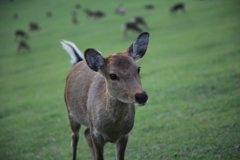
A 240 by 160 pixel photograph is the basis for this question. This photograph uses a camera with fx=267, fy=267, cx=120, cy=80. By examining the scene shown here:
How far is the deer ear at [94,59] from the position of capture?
367 centimetres

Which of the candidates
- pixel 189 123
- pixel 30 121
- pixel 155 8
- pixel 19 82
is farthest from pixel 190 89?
pixel 155 8

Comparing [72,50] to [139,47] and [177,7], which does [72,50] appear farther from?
[177,7]

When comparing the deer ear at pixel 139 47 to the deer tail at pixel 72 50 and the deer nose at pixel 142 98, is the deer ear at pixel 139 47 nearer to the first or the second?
the deer nose at pixel 142 98

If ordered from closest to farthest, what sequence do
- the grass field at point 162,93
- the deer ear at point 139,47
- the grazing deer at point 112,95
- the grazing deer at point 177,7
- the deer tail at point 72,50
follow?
the grazing deer at point 112,95 → the deer ear at point 139,47 → the deer tail at point 72,50 → the grass field at point 162,93 → the grazing deer at point 177,7

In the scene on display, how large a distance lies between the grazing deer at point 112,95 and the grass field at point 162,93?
4.58 feet

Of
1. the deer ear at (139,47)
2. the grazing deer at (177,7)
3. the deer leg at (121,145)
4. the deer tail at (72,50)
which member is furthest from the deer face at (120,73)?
the grazing deer at (177,7)

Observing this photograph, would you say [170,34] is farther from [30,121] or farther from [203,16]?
[30,121]

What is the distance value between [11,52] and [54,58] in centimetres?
677

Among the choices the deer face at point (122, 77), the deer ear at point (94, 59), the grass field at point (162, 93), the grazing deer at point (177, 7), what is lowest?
the grass field at point (162, 93)

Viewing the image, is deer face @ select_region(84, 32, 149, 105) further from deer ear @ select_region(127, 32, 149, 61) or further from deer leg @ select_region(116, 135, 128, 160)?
deer leg @ select_region(116, 135, 128, 160)

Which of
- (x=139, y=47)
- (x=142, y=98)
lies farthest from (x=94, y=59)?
(x=142, y=98)

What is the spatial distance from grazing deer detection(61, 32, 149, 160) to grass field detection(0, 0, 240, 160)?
1396 mm

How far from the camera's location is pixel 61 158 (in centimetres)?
575

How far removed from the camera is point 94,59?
374cm
